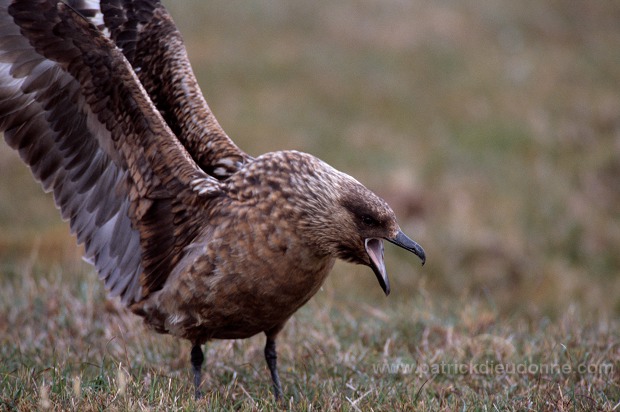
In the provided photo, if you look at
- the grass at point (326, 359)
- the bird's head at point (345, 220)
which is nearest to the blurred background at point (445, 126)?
the grass at point (326, 359)

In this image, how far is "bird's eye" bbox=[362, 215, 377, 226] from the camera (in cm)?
354

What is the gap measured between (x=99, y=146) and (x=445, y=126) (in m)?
7.03

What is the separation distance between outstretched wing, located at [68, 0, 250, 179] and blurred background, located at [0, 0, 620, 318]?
1.83 metres

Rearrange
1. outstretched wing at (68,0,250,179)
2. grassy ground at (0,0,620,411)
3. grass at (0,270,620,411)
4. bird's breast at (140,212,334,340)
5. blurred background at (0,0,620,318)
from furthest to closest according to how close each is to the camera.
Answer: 1. blurred background at (0,0,620,318)
2. outstretched wing at (68,0,250,179)
3. grassy ground at (0,0,620,411)
4. bird's breast at (140,212,334,340)
5. grass at (0,270,620,411)

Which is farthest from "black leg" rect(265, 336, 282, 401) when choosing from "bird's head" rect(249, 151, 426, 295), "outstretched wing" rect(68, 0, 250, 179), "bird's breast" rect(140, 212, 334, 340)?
"outstretched wing" rect(68, 0, 250, 179)

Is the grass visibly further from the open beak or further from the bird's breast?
the open beak

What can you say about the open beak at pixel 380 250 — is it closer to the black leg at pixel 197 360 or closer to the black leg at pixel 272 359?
the black leg at pixel 272 359

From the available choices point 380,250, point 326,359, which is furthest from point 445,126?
point 380,250

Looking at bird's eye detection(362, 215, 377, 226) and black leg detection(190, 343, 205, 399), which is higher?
bird's eye detection(362, 215, 377, 226)

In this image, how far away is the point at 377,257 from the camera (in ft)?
11.8

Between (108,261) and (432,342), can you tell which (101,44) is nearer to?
(108,261)

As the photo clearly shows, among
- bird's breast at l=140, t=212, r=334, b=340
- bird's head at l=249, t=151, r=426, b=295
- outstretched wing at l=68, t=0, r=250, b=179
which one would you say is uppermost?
outstretched wing at l=68, t=0, r=250, b=179

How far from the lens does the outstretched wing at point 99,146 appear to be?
3566 millimetres

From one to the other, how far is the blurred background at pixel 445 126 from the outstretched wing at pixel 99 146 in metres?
1.83
